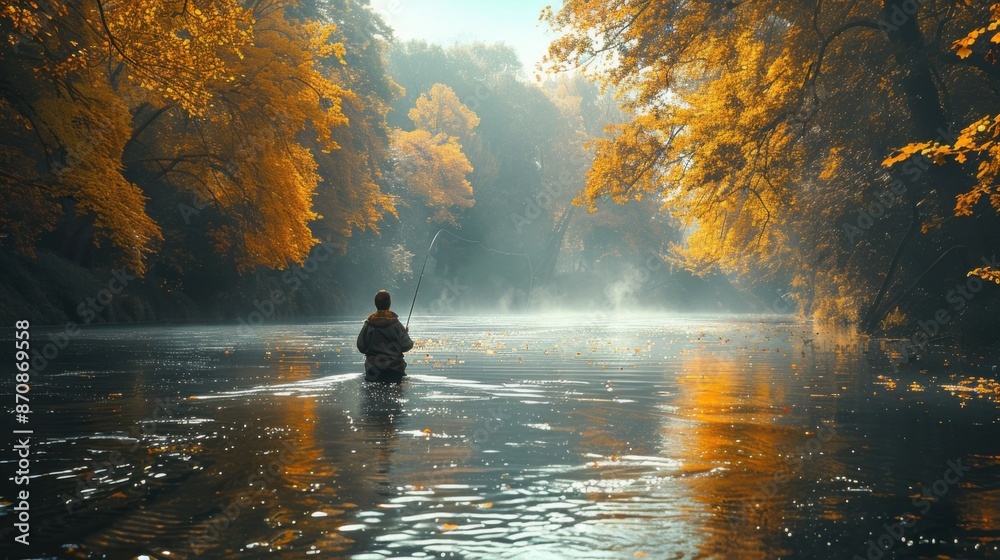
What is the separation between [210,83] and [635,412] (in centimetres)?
2508

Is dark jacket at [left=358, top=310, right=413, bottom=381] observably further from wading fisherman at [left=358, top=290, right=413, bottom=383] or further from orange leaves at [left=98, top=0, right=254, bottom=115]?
orange leaves at [left=98, top=0, right=254, bottom=115]

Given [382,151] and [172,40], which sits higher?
[382,151]

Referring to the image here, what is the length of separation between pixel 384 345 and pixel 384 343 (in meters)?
0.03

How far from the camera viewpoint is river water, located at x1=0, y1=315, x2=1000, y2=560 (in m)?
5.84

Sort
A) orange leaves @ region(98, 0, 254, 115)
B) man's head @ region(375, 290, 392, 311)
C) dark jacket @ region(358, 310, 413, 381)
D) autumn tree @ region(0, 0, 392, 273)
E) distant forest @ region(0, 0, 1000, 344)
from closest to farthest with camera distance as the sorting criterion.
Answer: man's head @ region(375, 290, 392, 311) → dark jacket @ region(358, 310, 413, 381) → orange leaves @ region(98, 0, 254, 115) → distant forest @ region(0, 0, 1000, 344) → autumn tree @ region(0, 0, 392, 273)

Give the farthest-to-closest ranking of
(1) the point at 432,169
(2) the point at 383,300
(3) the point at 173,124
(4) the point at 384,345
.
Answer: (1) the point at 432,169
(3) the point at 173,124
(4) the point at 384,345
(2) the point at 383,300

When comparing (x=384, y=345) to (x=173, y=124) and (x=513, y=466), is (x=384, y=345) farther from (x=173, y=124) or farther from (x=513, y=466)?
(x=173, y=124)

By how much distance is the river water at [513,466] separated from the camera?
584 cm

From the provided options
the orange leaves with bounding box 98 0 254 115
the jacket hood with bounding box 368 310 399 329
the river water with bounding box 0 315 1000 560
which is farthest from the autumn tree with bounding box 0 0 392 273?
the river water with bounding box 0 315 1000 560

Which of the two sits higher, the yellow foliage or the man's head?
the yellow foliage

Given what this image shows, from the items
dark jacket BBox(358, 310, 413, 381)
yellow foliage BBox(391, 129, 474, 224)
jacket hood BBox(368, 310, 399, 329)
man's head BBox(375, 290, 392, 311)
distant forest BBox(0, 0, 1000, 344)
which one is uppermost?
yellow foliage BBox(391, 129, 474, 224)

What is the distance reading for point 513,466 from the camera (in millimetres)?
8266

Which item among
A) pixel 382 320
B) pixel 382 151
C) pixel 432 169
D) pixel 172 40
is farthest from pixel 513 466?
pixel 432 169

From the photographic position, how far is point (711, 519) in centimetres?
631
